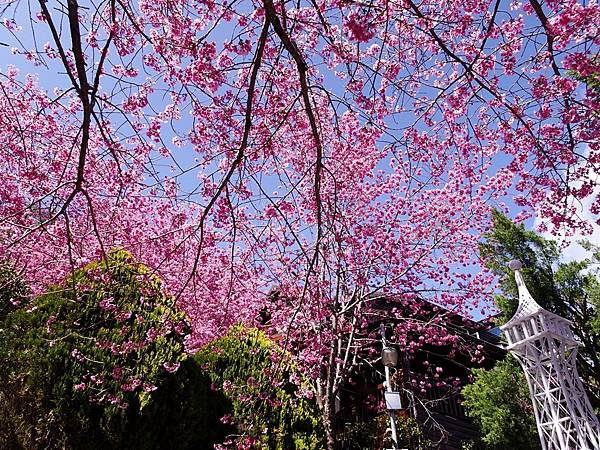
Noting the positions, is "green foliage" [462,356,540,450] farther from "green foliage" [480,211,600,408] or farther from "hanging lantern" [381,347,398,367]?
"hanging lantern" [381,347,398,367]

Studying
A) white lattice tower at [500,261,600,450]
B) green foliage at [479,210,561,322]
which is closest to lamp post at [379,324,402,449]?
white lattice tower at [500,261,600,450]

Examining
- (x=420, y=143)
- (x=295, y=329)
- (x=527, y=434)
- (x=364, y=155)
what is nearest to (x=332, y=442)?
(x=295, y=329)

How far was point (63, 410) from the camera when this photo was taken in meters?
5.50

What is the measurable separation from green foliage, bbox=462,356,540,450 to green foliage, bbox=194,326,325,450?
6.15 m

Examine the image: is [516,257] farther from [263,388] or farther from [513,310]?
[263,388]

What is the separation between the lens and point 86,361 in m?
5.88

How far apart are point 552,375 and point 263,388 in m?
5.07

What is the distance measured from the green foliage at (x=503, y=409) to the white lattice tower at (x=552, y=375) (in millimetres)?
2513

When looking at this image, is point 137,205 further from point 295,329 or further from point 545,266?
point 545,266

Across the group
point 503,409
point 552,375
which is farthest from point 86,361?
point 503,409

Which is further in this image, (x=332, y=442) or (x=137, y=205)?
(x=137, y=205)

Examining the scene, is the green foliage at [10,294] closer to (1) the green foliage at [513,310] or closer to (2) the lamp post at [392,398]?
(2) the lamp post at [392,398]

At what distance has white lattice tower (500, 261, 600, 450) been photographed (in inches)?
308

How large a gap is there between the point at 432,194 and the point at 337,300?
2.96 m
